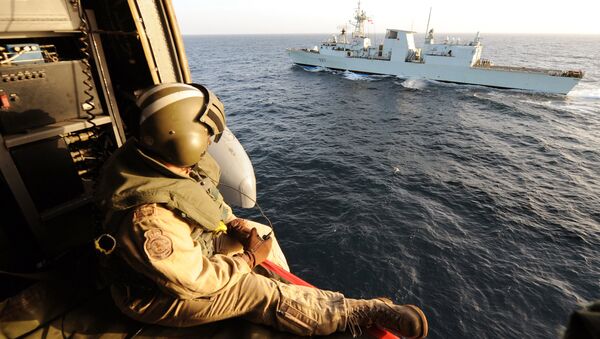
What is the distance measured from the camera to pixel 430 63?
39.6 meters

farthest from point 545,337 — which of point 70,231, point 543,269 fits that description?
point 70,231

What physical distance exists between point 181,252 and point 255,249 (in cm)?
118

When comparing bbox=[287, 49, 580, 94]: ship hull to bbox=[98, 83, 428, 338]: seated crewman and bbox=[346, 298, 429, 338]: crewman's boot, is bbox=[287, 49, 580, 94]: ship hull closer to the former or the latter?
bbox=[346, 298, 429, 338]: crewman's boot

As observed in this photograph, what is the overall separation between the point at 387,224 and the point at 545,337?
5489mm

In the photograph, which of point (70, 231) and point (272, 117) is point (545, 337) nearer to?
point (70, 231)

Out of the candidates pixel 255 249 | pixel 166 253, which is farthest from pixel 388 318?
pixel 166 253

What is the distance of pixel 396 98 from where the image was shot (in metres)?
32.8

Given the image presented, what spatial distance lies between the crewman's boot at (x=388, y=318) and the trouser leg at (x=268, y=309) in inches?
4.6

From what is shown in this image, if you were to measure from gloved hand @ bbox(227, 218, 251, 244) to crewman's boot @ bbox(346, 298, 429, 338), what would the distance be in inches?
60.6

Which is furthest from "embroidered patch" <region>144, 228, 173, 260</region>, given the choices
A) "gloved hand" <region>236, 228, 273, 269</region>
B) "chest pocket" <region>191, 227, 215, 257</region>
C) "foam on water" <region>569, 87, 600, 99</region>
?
"foam on water" <region>569, 87, 600, 99</region>

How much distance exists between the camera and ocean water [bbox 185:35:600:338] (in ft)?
29.2

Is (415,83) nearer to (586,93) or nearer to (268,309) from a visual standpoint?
(586,93)

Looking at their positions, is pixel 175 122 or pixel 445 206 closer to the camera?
pixel 175 122

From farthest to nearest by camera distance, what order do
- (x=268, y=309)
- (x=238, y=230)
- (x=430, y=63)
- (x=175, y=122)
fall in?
(x=430, y=63)
(x=238, y=230)
(x=268, y=309)
(x=175, y=122)
